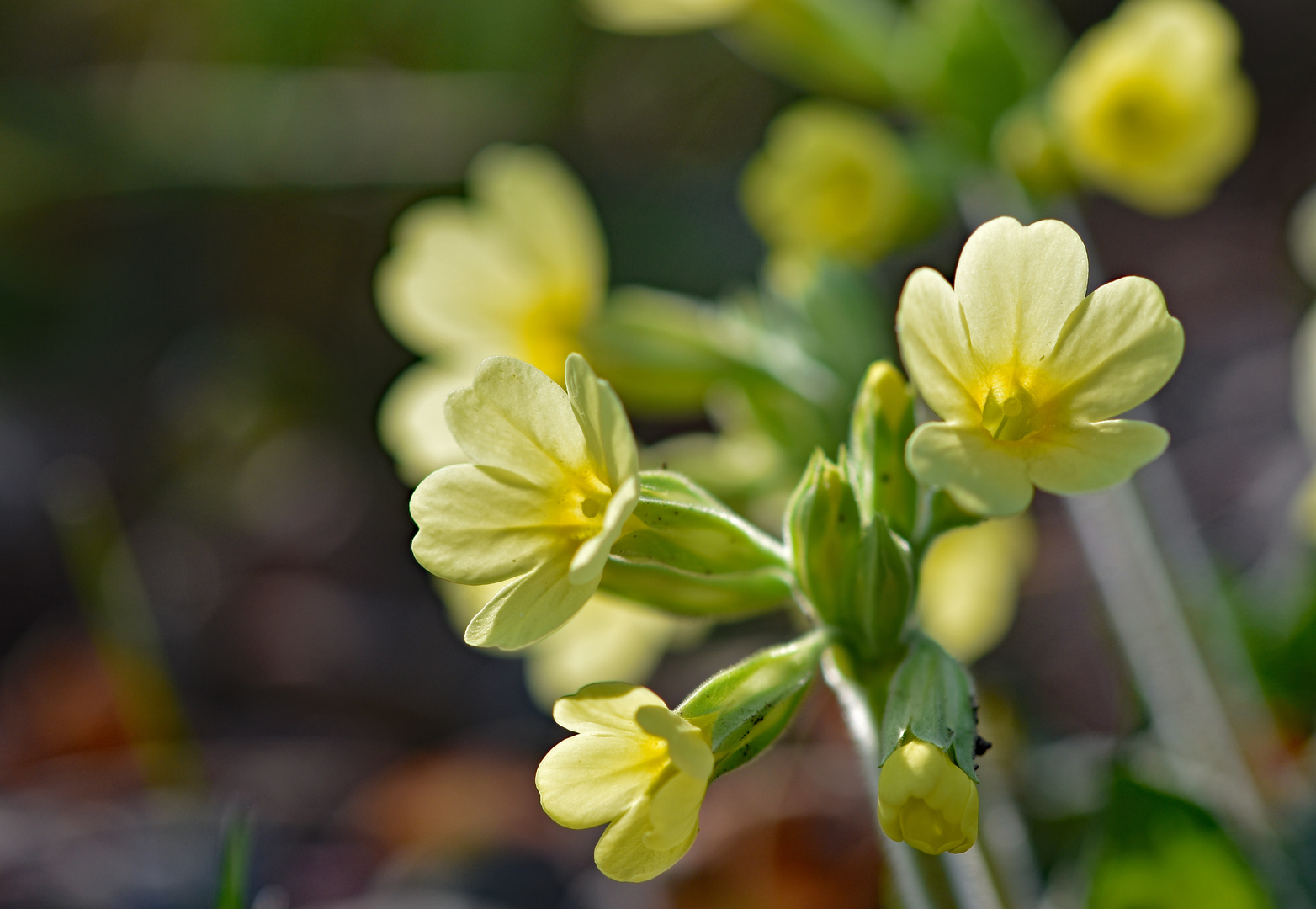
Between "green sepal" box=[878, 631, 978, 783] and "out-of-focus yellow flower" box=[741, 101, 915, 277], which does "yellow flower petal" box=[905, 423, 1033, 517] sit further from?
"out-of-focus yellow flower" box=[741, 101, 915, 277]

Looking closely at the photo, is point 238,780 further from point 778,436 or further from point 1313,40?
point 1313,40

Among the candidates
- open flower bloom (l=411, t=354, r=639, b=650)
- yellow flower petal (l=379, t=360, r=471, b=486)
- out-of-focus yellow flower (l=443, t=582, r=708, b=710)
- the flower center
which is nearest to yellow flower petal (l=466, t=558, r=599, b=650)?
open flower bloom (l=411, t=354, r=639, b=650)

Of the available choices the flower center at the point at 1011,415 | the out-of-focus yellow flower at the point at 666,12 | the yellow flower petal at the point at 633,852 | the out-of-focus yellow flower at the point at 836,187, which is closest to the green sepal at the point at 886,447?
the flower center at the point at 1011,415

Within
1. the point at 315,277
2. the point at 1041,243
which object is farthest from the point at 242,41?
the point at 1041,243

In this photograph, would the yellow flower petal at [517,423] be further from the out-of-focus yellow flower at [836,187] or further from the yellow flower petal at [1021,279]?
the out-of-focus yellow flower at [836,187]

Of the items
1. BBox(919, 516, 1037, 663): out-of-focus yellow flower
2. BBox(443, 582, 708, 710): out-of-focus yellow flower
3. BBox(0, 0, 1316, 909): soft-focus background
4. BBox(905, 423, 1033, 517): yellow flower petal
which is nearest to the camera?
BBox(905, 423, 1033, 517): yellow flower petal
